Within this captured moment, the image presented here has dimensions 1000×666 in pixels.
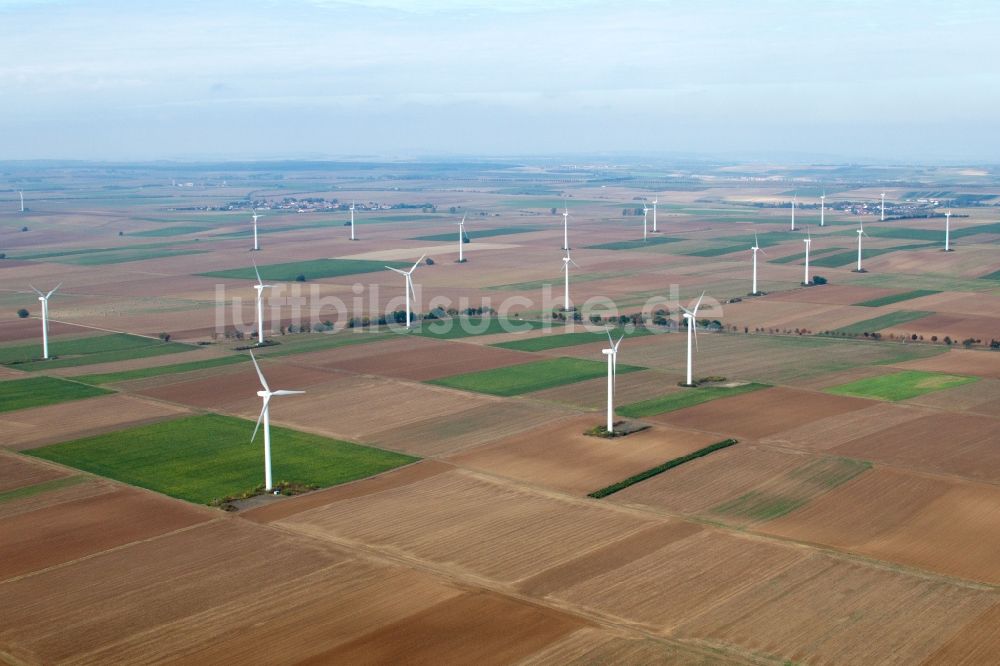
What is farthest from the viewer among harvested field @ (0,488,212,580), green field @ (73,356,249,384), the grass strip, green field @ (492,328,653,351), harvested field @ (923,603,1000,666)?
green field @ (492,328,653,351)

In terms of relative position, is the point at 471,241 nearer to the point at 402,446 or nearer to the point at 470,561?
the point at 402,446

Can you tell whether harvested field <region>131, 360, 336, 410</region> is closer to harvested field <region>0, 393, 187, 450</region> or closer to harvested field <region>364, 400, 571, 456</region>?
harvested field <region>0, 393, 187, 450</region>

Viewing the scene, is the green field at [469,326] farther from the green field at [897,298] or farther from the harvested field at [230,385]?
the green field at [897,298]

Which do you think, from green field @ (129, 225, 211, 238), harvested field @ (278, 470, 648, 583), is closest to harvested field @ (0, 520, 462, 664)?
harvested field @ (278, 470, 648, 583)

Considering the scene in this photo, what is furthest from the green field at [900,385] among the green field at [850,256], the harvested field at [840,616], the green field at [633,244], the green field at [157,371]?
the green field at [633,244]

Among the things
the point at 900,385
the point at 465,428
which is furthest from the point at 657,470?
the point at 900,385

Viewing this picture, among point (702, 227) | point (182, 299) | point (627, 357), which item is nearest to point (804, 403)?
point (627, 357)
